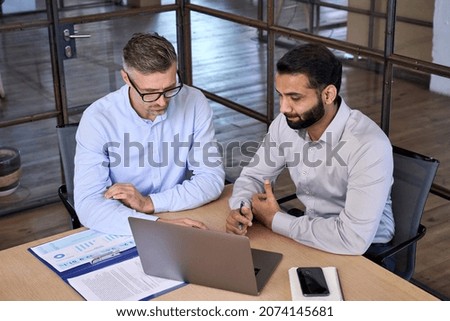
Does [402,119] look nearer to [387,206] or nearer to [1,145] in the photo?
[387,206]

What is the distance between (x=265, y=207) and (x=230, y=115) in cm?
201

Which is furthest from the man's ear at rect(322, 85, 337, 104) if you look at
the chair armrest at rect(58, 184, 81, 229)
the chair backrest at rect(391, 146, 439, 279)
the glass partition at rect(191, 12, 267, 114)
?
the glass partition at rect(191, 12, 267, 114)

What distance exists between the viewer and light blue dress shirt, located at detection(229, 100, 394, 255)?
7.25 ft

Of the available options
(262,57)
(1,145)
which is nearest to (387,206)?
(262,57)

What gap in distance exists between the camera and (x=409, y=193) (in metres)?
2.50

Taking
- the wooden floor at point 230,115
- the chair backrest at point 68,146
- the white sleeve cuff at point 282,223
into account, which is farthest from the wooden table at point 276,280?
the wooden floor at point 230,115

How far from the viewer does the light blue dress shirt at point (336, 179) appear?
7.25ft

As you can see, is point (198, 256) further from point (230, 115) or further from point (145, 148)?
point (230, 115)

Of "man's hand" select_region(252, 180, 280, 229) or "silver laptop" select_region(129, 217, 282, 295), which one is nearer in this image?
"silver laptop" select_region(129, 217, 282, 295)

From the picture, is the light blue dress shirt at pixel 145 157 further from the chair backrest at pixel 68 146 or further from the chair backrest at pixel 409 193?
the chair backrest at pixel 409 193

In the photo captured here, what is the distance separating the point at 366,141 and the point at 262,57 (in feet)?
5.43

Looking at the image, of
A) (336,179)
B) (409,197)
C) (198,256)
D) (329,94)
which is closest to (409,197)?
(409,197)

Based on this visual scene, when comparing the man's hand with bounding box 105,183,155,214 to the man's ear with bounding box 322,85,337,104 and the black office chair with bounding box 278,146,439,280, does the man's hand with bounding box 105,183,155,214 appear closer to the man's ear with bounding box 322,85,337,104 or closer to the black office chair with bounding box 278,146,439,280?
the man's ear with bounding box 322,85,337,104

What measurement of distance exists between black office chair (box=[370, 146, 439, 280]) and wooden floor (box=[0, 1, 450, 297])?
53cm
